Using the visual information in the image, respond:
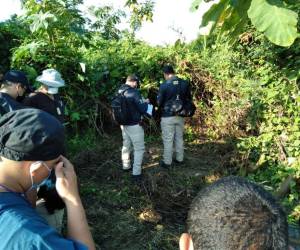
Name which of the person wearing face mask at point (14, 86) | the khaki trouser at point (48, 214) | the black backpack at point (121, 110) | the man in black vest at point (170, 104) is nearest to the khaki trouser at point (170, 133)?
the man in black vest at point (170, 104)

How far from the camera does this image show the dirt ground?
480cm

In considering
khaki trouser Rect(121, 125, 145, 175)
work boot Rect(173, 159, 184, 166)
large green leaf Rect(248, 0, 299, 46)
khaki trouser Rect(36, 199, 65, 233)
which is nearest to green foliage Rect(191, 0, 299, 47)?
large green leaf Rect(248, 0, 299, 46)

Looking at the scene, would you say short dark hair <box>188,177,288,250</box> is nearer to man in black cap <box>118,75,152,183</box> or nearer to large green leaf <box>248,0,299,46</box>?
large green leaf <box>248,0,299,46</box>

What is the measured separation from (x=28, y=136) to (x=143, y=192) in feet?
14.4

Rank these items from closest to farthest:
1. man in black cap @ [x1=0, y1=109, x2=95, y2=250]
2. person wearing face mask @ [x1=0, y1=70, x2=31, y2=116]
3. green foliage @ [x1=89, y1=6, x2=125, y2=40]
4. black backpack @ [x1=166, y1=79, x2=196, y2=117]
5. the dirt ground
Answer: man in black cap @ [x1=0, y1=109, x2=95, y2=250]
person wearing face mask @ [x1=0, y1=70, x2=31, y2=116]
the dirt ground
black backpack @ [x1=166, y1=79, x2=196, y2=117]
green foliage @ [x1=89, y1=6, x2=125, y2=40]

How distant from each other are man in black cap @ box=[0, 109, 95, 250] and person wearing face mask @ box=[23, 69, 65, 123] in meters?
3.01

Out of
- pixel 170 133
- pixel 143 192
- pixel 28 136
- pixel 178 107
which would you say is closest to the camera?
pixel 28 136

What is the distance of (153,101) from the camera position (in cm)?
920

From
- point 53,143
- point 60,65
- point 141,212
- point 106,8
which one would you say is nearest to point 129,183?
point 141,212

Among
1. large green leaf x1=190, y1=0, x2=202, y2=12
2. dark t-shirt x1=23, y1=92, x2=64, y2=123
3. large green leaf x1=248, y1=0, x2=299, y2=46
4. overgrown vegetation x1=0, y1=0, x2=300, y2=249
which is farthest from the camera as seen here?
overgrown vegetation x1=0, y1=0, x2=300, y2=249

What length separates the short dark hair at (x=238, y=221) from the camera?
1.15 m

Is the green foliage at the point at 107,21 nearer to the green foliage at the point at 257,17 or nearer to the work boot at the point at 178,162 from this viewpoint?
the work boot at the point at 178,162

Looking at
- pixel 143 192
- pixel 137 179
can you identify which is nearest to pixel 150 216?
pixel 143 192

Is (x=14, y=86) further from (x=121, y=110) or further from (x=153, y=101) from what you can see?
(x=153, y=101)
